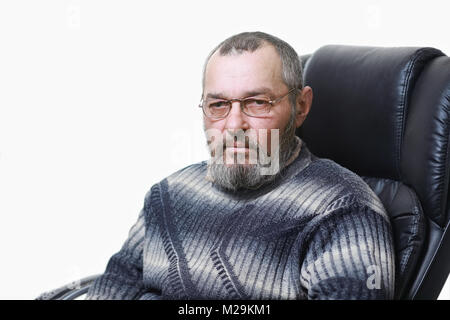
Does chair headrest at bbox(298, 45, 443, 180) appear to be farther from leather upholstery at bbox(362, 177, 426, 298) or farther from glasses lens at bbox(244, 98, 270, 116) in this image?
glasses lens at bbox(244, 98, 270, 116)

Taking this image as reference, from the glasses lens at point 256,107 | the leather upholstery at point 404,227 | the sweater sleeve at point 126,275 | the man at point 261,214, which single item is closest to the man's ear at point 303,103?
the man at point 261,214

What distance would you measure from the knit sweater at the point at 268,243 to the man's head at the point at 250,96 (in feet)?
0.20

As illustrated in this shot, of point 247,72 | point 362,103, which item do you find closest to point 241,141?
point 247,72

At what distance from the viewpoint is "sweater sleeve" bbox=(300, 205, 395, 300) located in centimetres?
106

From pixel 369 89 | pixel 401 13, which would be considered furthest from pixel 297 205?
pixel 401 13

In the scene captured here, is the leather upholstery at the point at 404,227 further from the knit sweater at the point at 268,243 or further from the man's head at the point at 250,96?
the man's head at the point at 250,96

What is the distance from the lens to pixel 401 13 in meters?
1.77

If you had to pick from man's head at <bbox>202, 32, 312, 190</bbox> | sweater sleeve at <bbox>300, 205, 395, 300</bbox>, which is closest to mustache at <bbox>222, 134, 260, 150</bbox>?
man's head at <bbox>202, 32, 312, 190</bbox>

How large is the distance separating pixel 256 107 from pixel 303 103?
157 millimetres

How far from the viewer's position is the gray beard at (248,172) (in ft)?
4.25

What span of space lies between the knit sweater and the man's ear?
8cm
